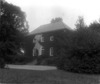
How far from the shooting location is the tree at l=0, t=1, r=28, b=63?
1852 cm

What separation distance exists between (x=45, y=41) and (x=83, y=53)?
55.7 ft

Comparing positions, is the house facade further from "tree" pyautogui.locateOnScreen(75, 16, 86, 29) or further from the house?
"tree" pyautogui.locateOnScreen(75, 16, 86, 29)

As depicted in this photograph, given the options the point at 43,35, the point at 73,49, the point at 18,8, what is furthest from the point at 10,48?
the point at 43,35

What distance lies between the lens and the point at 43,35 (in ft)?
103

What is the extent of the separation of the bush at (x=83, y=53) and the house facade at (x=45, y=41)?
12400mm

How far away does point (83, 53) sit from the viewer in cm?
1438

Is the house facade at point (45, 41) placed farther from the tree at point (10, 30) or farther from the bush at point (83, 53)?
the bush at point (83, 53)

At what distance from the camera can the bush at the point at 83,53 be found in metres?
14.0

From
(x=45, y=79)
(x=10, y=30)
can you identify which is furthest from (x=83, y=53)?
(x=10, y=30)

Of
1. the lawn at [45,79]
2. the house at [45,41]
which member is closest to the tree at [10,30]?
the lawn at [45,79]

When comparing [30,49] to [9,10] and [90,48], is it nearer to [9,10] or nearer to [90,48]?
[9,10]

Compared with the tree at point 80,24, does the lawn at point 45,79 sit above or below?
below

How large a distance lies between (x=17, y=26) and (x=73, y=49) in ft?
28.6

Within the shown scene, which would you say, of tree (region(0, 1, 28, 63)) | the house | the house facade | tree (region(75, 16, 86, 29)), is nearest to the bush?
tree (region(75, 16, 86, 29))
